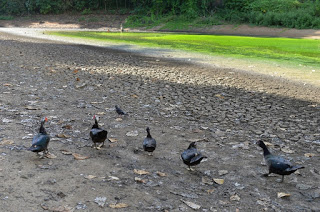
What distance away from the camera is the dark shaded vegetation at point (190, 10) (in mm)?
41331

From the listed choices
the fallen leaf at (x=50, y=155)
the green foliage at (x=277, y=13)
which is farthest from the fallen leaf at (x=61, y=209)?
the green foliage at (x=277, y=13)

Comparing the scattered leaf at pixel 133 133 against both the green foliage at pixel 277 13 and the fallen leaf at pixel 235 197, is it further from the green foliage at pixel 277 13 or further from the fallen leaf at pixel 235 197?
the green foliage at pixel 277 13

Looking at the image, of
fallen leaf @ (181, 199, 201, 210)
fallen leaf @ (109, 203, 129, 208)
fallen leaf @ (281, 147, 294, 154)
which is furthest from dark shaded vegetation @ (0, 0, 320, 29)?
fallen leaf @ (109, 203, 129, 208)

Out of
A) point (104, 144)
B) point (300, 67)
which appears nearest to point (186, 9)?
point (300, 67)

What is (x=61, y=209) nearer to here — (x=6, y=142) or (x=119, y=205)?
(x=119, y=205)

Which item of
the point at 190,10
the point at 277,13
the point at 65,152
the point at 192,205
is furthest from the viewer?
the point at 190,10

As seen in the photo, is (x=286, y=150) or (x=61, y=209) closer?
(x=61, y=209)

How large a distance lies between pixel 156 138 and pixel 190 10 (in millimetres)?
46878

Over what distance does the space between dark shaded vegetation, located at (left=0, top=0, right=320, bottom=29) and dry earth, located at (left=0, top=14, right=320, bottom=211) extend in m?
32.1

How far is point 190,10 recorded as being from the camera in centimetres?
5047

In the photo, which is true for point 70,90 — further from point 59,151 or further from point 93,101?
point 59,151

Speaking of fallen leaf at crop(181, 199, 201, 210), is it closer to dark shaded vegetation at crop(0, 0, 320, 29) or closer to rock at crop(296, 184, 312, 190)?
rock at crop(296, 184, 312, 190)

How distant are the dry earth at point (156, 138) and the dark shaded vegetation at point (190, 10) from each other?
32.1m

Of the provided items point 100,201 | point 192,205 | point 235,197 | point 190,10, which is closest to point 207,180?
point 235,197
